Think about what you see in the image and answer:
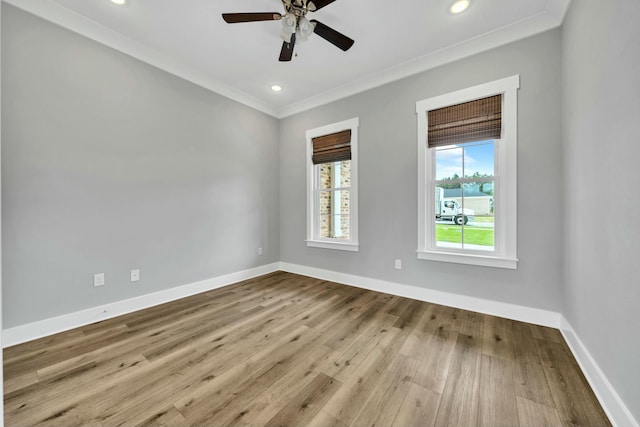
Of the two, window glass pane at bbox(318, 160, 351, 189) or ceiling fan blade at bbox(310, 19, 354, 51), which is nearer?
ceiling fan blade at bbox(310, 19, 354, 51)

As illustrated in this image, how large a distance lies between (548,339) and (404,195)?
Result: 186 centimetres

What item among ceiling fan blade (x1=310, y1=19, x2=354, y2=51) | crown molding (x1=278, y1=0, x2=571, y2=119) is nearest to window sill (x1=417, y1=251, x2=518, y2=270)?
crown molding (x1=278, y1=0, x2=571, y2=119)

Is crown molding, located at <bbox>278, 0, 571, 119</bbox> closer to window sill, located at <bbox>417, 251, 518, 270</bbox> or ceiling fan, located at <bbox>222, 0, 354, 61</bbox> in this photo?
ceiling fan, located at <bbox>222, 0, 354, 61</bbox>

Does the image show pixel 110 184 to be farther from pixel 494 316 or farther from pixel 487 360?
pixel 494 316

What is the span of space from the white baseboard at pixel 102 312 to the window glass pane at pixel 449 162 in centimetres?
313

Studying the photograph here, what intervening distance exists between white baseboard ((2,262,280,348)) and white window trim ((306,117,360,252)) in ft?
4.49

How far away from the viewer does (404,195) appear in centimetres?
315

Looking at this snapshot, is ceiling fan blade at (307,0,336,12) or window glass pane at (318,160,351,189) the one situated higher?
ceiling fan blade at (307,0,336,12)

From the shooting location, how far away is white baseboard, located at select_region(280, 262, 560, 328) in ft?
7.85

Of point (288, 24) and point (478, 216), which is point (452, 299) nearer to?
point (478, 216)

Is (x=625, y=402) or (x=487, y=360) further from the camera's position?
(x=487, y=360)

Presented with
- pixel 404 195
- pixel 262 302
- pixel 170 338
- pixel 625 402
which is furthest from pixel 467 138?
pixel 170 338

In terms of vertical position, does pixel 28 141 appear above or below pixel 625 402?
above

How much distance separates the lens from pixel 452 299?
284 centimetres
